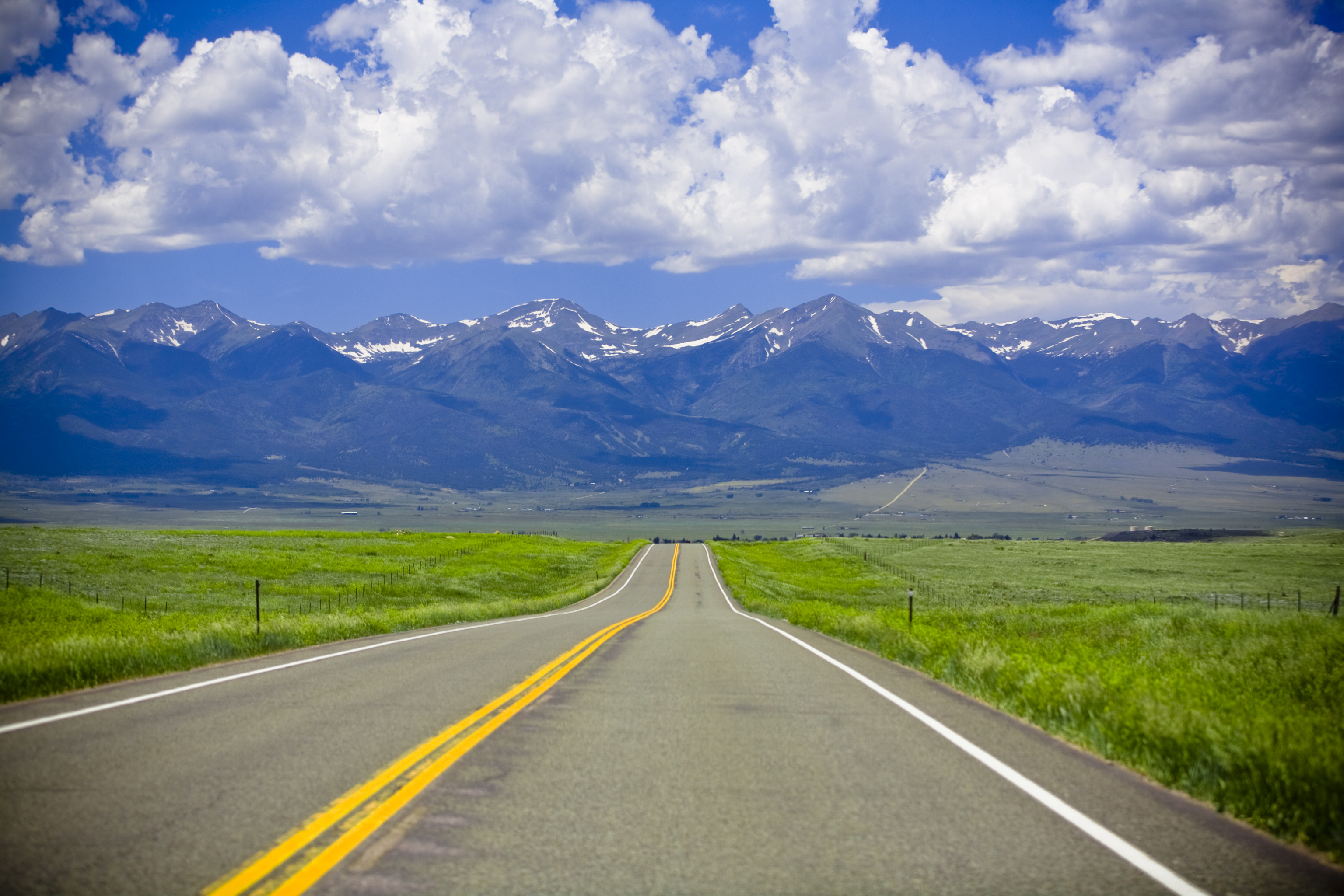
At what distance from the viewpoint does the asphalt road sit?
4.45m

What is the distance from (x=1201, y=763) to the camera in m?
6.22

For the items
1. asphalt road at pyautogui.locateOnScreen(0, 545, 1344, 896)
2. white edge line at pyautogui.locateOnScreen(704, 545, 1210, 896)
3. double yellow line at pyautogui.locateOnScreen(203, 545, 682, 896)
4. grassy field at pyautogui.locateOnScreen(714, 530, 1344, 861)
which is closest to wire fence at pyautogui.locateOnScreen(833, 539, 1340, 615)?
grassy field at pyautogui.locateOnScreen(714, 530, 1344, 861)

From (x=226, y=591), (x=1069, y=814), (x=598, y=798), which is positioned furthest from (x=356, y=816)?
(x=226, y=591)

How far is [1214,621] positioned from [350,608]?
25.5 meters

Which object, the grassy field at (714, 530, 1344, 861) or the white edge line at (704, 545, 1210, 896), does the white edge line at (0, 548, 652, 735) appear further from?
the grassy field at (714, 530, 1344, 861)

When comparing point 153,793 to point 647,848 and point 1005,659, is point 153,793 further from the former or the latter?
point 1005,659

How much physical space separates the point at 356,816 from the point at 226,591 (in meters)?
34.3

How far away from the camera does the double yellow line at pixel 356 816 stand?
14.0ft

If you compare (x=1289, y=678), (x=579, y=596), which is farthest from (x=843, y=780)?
(x=579, y=596)

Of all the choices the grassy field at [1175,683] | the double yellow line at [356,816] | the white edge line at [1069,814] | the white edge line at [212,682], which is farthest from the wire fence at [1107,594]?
the double yellow line at [356,816]

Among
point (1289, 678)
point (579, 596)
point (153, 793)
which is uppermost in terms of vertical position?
point (153, 793)

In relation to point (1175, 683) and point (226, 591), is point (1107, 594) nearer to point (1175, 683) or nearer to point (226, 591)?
point (226, 591)

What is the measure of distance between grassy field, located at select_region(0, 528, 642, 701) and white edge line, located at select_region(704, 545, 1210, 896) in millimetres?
9462

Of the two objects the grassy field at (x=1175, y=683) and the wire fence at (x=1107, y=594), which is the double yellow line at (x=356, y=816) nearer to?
the grassy field at (x=1175, y=683)
